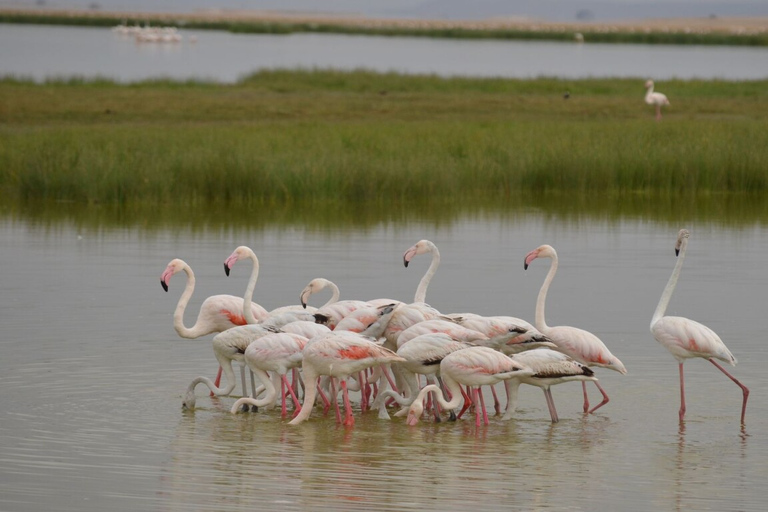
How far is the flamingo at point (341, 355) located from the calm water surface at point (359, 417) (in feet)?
1.39

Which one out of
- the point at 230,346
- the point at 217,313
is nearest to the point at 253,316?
the point at 217,313

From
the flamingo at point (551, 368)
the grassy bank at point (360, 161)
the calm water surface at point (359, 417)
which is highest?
the grassy bank at point (360, 161)

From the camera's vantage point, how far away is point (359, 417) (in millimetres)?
9508

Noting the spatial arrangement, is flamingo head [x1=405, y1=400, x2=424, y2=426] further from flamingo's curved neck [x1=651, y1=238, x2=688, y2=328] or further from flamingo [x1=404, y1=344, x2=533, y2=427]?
flamingo's curved neck [x1=651, y1=238, x2=688, y2=328]

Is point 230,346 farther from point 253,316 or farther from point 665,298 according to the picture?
point 665,298

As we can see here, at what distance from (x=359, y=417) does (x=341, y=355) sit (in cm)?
80

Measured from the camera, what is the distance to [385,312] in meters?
9.49

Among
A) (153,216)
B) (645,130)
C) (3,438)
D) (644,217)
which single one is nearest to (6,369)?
(3,438)

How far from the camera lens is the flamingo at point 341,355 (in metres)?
8.91

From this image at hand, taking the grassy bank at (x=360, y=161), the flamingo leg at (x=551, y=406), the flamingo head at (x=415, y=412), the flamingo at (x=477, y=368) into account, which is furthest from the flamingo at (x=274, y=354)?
the grassy bank at (x=360, y=161)

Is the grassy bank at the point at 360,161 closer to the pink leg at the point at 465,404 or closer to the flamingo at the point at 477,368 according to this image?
the pink leg at the point at 465,404

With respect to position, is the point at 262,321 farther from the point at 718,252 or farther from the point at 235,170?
the point at 235,170

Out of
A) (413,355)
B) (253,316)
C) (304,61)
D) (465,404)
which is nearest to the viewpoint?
(413,355)

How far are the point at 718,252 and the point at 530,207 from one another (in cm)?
454
